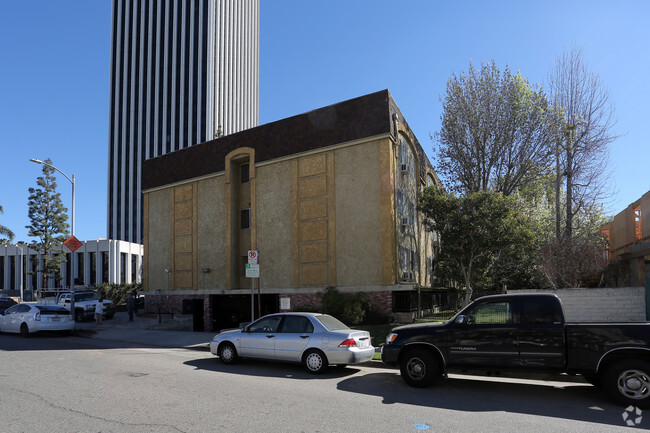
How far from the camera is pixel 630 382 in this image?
7059 mm

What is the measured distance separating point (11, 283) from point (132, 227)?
26602mm

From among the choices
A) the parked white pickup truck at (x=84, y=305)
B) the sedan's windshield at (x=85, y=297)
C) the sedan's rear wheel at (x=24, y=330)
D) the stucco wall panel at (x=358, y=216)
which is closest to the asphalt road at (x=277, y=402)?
the sedan's rear wheel at (x=24, y=330)

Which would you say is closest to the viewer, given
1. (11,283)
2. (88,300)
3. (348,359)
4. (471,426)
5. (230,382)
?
(471,426)

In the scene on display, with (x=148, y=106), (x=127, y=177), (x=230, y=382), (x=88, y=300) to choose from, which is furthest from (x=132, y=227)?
(x=230, y=382)

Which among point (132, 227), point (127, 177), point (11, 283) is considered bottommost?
point (11, 283)

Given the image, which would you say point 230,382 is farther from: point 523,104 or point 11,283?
point 11,283

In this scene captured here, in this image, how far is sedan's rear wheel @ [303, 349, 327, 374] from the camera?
32.8 feet

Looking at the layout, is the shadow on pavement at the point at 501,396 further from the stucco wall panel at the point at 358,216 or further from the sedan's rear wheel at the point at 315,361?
the stucco wall panel at the point at 358,216

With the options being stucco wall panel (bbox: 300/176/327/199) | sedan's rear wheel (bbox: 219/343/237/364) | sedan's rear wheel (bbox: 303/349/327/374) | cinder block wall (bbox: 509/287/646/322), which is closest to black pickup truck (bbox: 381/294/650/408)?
sedan's rear wheel (bbox: 303/349/327/374)

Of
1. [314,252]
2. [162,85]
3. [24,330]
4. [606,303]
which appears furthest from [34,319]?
[162,85]

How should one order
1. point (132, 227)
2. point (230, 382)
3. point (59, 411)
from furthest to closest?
point (132, 227) → point (230, 382) → point (59, 411)

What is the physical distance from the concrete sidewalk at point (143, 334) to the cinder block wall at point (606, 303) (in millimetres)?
12572

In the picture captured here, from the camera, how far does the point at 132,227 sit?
89812 mm

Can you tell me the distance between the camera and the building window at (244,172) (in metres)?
27.1
